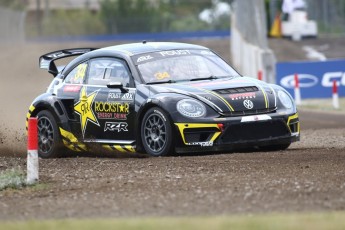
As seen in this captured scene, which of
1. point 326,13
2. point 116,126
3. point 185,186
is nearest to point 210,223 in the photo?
point 185,186

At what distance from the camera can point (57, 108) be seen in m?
14.4

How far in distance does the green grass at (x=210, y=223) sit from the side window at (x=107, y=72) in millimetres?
5468

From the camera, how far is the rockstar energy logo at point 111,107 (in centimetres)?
1334

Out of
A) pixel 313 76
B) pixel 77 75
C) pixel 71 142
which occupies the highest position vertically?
pixel 77 75

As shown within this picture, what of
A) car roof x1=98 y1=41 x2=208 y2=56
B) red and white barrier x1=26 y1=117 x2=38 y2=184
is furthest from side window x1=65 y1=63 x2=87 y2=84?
red and white barrier x1=26 y1=117 x2=38 y2=184

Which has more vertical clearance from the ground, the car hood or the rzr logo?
the car hood

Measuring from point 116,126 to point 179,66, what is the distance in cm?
114

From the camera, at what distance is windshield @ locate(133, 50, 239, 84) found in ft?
44.6

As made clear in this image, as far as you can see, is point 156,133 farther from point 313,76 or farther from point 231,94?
point 313,76

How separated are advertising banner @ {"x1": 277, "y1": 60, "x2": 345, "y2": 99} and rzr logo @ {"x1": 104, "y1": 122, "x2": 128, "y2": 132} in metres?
15.2

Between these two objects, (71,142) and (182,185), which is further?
(71,142)

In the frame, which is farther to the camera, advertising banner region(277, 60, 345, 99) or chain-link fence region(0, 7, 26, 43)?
chain-link fence region(0, 7, 26, 43)

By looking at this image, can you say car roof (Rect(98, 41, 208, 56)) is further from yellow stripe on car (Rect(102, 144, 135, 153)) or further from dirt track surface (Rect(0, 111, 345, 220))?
dirt track surface (Rect(0, 111, 345, 220))

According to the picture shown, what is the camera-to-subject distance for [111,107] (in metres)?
13.5
